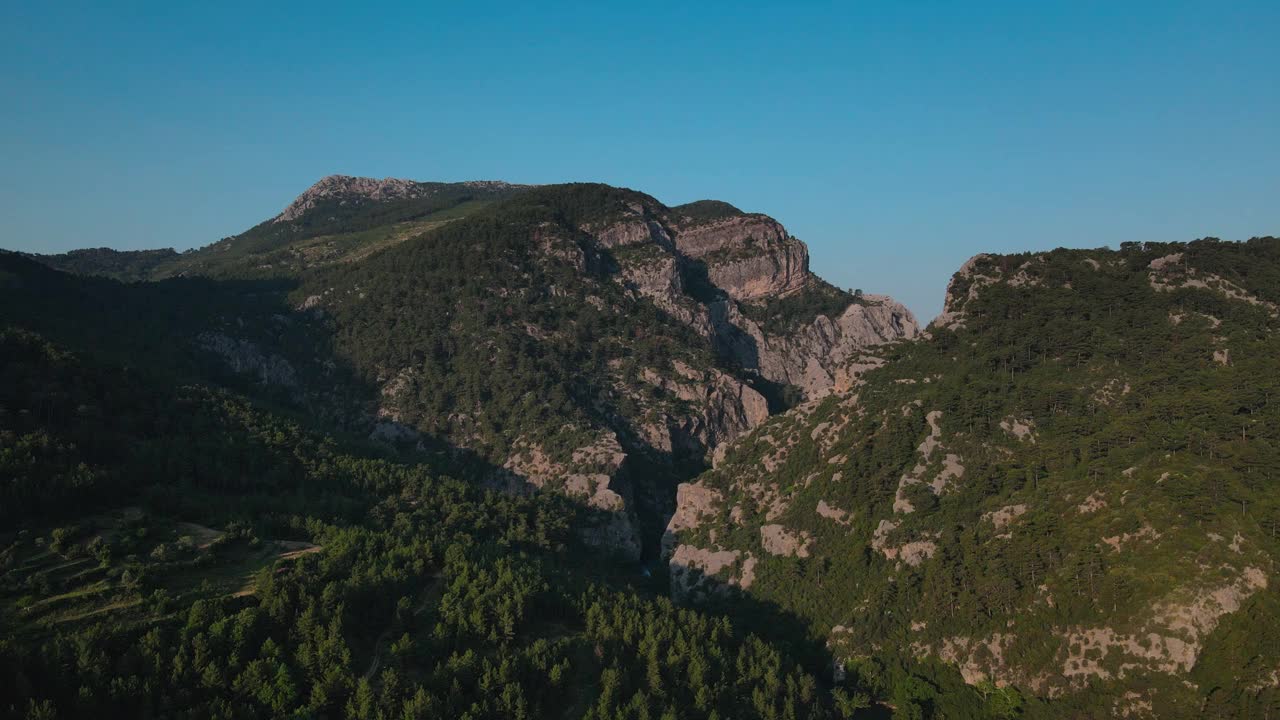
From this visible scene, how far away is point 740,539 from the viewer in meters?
112

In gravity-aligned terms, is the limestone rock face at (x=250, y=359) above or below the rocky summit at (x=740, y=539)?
above

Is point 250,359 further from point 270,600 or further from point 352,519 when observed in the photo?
point 270,600

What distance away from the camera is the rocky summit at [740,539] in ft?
216

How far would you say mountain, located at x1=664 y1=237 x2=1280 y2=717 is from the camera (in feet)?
227

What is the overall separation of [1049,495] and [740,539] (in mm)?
40060

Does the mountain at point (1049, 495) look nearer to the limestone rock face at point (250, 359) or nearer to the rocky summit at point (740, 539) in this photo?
the rocky summit at point (740, 539)

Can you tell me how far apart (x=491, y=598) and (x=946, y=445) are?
54.9 meters

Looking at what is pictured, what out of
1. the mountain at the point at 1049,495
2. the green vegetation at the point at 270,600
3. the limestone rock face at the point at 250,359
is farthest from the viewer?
the limestone rock face at the point at 250,359

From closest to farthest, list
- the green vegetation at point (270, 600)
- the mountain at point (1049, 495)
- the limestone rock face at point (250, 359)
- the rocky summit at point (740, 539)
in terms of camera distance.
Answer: the green vegetation at point (270, 600)
the rocky summit at point (740, 539)
the mountain at point (1049, 495)
the limestone rock face at point (250, 359)

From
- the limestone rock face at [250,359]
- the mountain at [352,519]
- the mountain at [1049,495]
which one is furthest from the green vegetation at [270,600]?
the limestone rock face at [250,359]

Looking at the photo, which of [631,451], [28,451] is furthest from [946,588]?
[28,451]

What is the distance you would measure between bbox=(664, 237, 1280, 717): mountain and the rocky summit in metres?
0.33

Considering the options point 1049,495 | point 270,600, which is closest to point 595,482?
point 1049,495

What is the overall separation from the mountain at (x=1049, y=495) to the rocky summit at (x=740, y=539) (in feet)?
1.07
